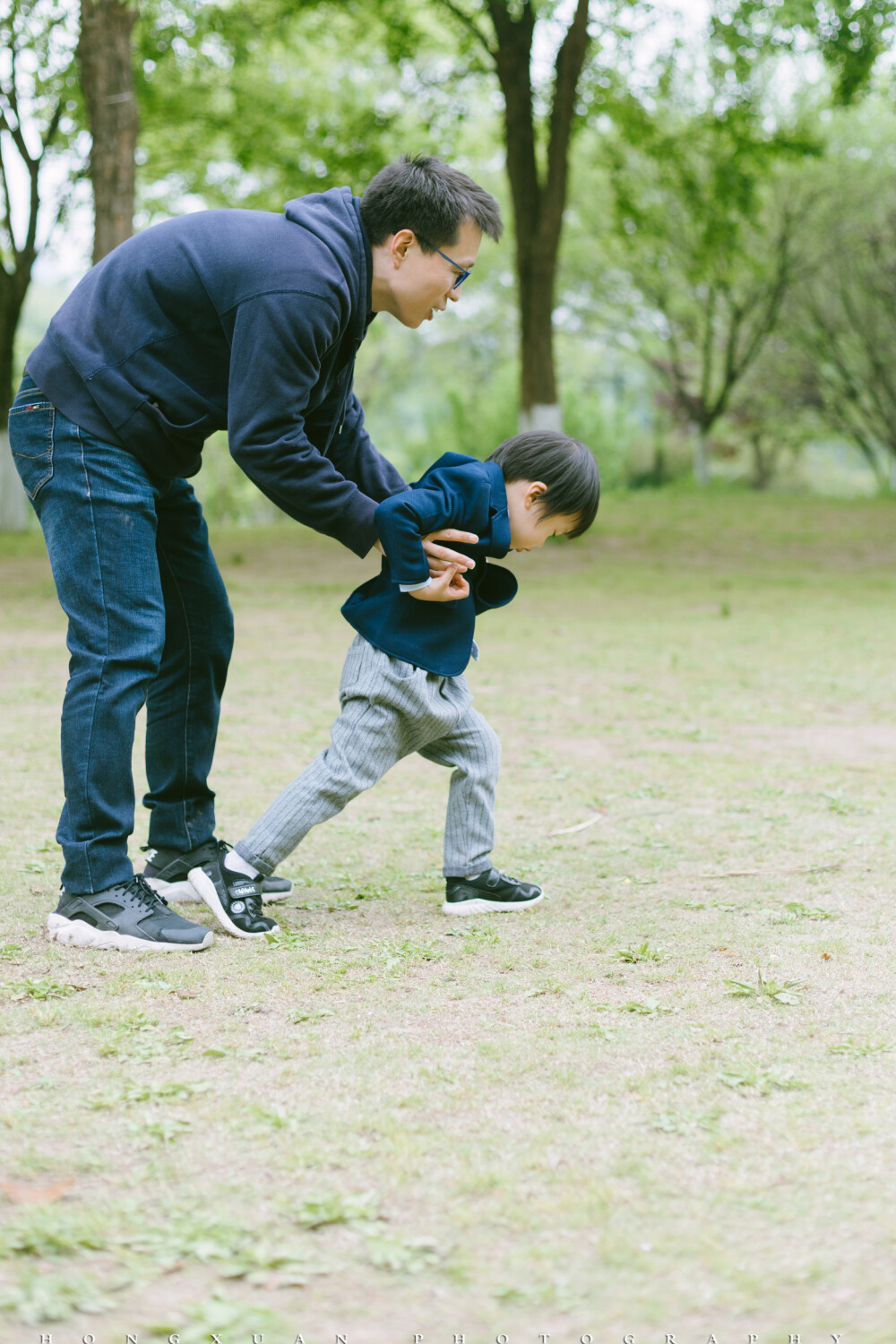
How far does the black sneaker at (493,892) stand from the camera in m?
3.26

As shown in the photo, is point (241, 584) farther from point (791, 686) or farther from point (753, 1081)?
point (753, 1081)

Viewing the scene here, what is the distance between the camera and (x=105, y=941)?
113 inches

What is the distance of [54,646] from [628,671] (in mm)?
3704

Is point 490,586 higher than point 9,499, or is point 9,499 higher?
point 490,586

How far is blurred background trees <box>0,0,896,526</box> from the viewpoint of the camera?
46.0 feet

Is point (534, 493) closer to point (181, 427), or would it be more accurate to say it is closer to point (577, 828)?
point (181, 427)

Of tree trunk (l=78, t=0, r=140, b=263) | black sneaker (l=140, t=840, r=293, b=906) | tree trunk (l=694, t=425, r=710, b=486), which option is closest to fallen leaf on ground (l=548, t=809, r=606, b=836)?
black sneaker (l=140, t=840, r=293, b=906)

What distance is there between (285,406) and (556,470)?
689 millimetres

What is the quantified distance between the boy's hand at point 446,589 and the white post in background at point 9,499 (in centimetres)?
1635

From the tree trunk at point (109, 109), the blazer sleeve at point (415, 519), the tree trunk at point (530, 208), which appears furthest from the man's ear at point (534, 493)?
the tree trunk at point (530, 208)

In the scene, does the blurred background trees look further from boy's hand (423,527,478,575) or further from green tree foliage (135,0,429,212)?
boy's hand (423,527,478,575)

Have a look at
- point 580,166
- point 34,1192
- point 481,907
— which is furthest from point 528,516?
point 580,166

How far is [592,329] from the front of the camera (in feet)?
110

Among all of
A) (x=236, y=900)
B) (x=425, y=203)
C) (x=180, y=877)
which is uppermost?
(x=425, y=203)
